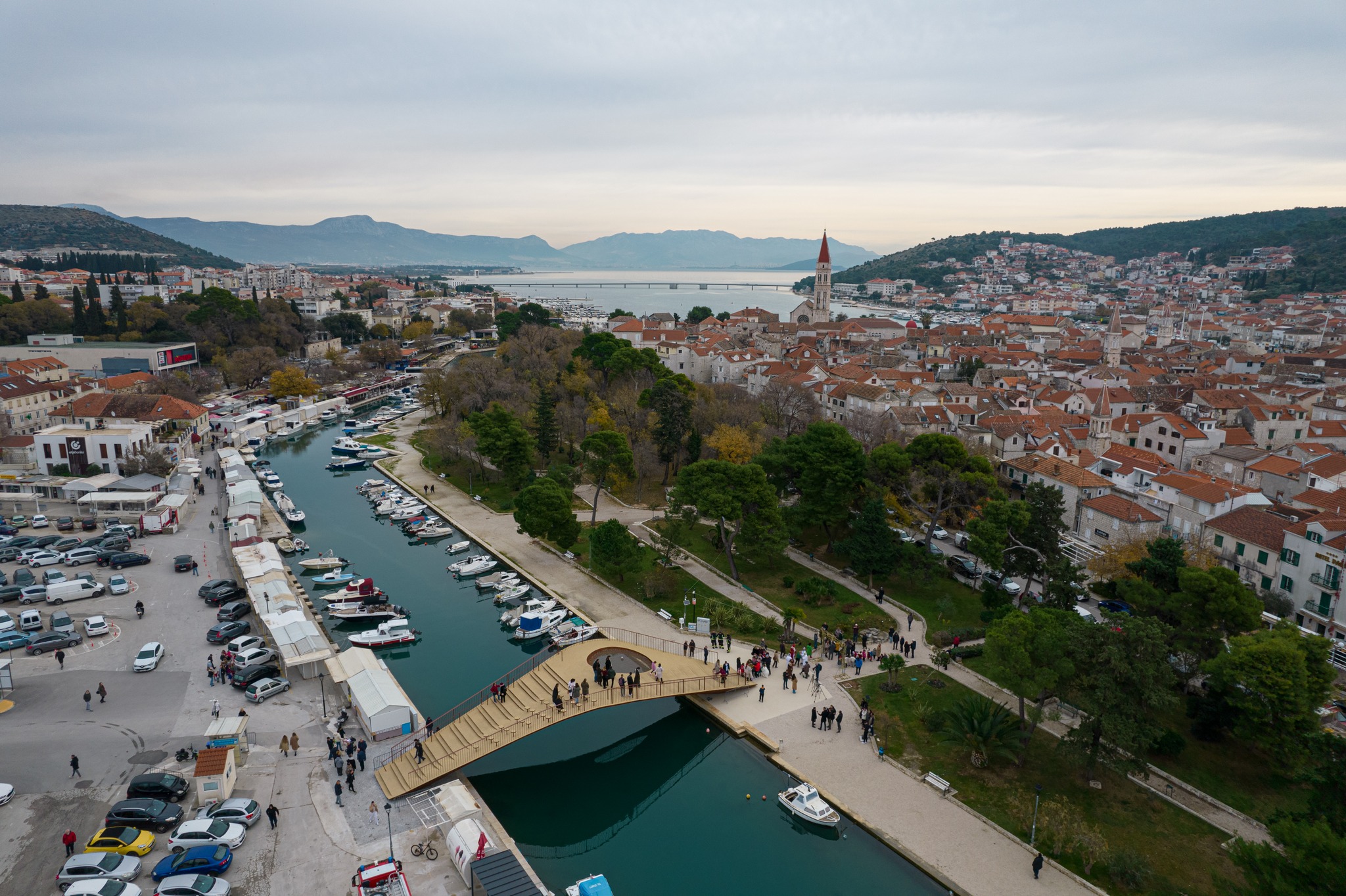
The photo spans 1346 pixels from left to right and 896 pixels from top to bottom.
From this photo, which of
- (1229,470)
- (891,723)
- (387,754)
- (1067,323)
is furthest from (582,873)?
(1067,323)

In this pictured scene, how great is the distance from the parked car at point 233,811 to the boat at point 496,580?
14.3 meters

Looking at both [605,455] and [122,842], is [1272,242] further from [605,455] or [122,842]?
[122,842]

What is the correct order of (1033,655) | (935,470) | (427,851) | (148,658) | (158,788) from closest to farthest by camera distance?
(427,851) < (158,788) < (1033,655) < (148,658) < (935,470)

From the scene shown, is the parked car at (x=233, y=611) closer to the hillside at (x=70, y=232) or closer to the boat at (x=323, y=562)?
the boat at (x=323, y=562)

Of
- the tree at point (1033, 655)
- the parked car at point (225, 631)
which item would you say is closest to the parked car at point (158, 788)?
the parked car at point (225, 631)

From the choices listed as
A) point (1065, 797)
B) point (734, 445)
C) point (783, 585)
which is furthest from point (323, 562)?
point (1065, 797)

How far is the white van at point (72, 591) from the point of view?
25750 mm

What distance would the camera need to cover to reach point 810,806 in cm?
1647

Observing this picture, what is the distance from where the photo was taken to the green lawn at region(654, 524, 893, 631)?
2483 cm

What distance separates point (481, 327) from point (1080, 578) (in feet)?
336

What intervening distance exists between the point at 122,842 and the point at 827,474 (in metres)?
23.2

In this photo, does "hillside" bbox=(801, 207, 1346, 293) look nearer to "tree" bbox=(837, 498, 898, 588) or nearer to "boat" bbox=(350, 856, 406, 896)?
"tree" bbox=(837, 498, 898, 588)

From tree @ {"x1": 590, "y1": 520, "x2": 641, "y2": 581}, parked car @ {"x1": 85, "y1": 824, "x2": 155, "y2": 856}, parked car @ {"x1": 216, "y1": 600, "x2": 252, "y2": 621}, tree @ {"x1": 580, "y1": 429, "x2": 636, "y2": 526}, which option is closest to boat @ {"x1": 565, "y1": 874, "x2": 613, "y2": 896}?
parked car @ {"x1": 85, "y1": 824, "x2": 155, "y2": 856}

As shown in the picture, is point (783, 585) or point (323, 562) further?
point (323, 562)
